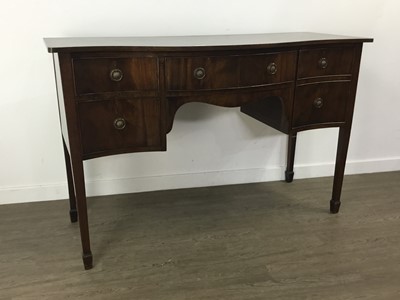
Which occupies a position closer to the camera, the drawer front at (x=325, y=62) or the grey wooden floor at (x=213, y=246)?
the grey wooden floor at (x=213, y=246)

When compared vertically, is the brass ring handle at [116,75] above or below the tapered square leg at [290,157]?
above

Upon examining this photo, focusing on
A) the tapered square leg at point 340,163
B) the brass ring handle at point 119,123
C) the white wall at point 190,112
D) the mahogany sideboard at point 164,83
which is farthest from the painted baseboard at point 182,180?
the brass ring handle at point 119,123

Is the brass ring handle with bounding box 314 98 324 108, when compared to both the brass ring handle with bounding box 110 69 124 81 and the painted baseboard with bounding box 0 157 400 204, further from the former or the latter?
the brass ring handle with bounding box 110 69 124 81

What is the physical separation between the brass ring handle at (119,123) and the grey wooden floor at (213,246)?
553 millimetres

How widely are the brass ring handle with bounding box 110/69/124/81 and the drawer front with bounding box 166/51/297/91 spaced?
0.17 m

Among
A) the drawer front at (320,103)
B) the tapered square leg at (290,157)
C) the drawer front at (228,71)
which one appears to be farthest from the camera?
the tapered square leg at (290,157)

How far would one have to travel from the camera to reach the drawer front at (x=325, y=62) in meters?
1.58

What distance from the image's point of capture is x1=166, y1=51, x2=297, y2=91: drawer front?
141 cm

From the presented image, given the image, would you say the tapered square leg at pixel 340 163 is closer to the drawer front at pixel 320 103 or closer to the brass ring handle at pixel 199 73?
the drawer front at pixel 320 103

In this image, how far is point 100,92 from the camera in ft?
4.40

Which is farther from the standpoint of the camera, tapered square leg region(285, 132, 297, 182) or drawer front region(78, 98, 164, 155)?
tapered square leg region(285, 132, 297, 182)

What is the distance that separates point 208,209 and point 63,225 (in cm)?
70

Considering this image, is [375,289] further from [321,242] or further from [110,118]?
[110,118]

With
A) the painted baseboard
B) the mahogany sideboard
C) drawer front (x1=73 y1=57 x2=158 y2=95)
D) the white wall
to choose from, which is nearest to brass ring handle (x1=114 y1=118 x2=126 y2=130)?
the mahogany sideboard
